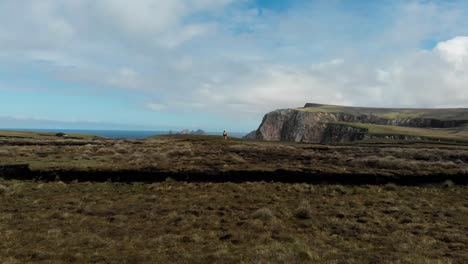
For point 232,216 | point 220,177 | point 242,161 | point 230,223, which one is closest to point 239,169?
point 220,177

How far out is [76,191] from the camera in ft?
99.6

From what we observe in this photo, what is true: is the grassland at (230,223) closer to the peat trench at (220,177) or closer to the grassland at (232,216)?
the grassland at (232,216)

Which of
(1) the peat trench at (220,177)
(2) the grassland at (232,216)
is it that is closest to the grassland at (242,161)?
(2) the grassland at (232,216)

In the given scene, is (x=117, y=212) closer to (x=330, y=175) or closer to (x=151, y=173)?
(x=151, y=173)

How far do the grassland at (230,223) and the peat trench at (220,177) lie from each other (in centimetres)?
191

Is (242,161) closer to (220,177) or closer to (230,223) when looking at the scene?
(220,177)

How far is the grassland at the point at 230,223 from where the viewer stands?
16453 millimetres

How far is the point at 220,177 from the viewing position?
116ft

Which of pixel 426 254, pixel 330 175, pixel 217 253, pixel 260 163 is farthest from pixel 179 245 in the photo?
pixel 260 163

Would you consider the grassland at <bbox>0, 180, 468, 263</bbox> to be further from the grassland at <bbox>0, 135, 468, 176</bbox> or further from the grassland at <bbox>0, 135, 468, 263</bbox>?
the grassland at <bbox>0, 135, 468, 176</bbox>

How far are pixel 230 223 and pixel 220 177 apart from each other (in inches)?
528

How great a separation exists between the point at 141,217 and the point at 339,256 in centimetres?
1301

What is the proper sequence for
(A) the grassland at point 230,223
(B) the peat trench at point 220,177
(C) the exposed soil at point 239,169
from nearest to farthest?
(A) the grassland at point 230,223
(B) the peat trench at point 220,177
(C) the exposed soil at point 239,169

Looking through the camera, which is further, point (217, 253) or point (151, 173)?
point (151, 173)
